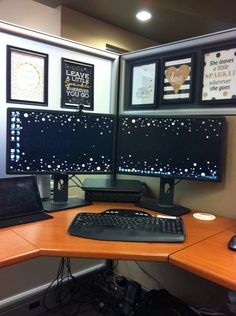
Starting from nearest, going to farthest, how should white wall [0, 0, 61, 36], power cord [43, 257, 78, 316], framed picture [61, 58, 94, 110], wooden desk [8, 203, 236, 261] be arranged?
wooden desk [8, 203, 236, 261]
framed picture [61, 58, 94, 110]
power cord [43, 257, 78, 316]
white wall [0, 0, 61, 36]

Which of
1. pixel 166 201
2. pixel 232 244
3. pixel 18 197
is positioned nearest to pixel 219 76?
pixel 166 201

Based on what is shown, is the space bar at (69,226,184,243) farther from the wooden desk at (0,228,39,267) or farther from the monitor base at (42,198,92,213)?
the monitor base at (42,198,92,213)

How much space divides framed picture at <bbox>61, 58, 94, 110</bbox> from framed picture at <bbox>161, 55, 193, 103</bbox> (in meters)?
0.42

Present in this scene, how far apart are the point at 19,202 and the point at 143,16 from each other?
10.00 feet

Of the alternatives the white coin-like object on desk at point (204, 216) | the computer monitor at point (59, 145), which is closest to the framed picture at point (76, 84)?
the computer monitor at point (59, 145)

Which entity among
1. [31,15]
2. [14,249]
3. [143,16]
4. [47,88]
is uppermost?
[143,16]

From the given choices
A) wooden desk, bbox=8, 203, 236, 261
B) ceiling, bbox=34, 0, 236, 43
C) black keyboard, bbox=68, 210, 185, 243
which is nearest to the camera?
wooden desk, bbox=8, 203, 236, 261

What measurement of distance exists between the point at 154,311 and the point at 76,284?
25.9 inches

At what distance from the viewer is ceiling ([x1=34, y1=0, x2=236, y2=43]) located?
9.88ft

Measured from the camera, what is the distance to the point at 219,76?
1.38 m

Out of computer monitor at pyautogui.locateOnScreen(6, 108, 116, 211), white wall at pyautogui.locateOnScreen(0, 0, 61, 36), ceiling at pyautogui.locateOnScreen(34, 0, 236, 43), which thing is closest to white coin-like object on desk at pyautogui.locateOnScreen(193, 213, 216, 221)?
computer monitor at pyautogui.locateOnScreen(6, 108, 116, 211)

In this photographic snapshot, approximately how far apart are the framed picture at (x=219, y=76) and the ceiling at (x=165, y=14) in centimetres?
185

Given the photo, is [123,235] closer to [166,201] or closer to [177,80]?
[166,201]

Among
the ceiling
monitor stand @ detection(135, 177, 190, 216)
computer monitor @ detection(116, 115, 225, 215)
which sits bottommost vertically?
monitor stand @ detection(135, 177, 190, 216)
